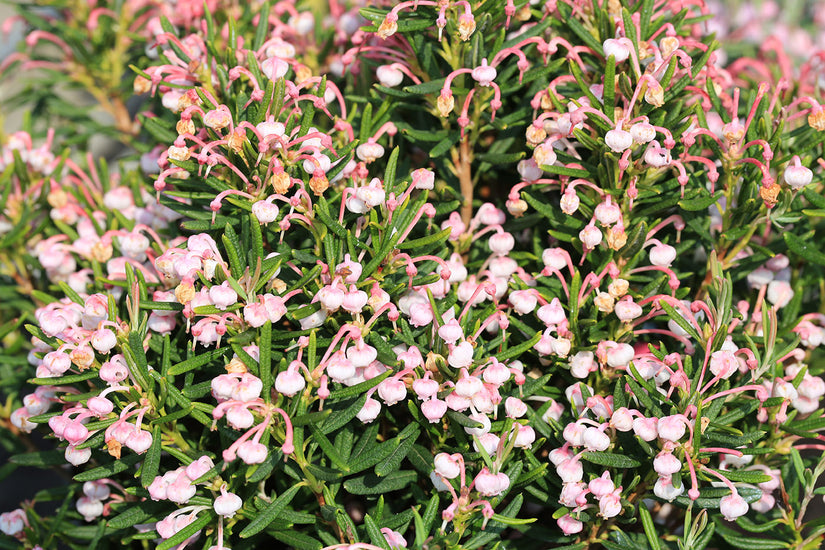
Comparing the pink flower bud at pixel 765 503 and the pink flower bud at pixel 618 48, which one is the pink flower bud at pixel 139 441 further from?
the pink flower bud at pixel 765 503

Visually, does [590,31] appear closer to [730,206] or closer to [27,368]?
[730,206]

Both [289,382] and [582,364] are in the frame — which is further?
[582,364]

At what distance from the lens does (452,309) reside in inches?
53.7

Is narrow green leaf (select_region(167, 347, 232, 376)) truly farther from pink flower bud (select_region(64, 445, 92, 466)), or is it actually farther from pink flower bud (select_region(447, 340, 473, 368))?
pink flower bud (select_region(447, 340, 473, 368))

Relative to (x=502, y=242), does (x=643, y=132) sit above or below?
above

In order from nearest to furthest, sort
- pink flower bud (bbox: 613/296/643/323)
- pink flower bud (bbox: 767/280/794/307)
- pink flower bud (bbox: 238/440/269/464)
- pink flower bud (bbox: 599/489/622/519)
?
pink flower bud (bbox: 238/440/269/464) → pink flower bud (bbox: 599/489/622/519) → pink flower bud (bbox: 613/296/643/323) → pink flower bud (bbox: 767/280/794/307)

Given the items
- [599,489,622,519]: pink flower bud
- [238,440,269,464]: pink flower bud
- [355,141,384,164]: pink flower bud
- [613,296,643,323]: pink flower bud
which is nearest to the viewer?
[238,440,269,464]: pink flower bud

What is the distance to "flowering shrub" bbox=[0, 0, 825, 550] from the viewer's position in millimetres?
1256

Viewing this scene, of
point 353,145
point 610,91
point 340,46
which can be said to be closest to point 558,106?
point 610,91

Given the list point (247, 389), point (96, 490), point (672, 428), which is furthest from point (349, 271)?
point (96, 490)

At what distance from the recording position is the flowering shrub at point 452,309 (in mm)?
1256

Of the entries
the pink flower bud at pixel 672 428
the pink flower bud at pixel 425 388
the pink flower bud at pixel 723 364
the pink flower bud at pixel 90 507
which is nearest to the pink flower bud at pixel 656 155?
the pink flower bud at pixel 723 364

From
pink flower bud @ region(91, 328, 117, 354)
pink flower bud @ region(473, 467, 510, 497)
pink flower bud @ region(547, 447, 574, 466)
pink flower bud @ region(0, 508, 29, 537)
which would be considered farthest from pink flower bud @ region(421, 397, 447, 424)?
pink flower bud @ region(0, 508, 29, 537)

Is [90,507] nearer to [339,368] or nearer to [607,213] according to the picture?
[339,368]
